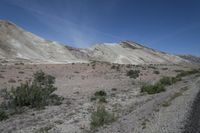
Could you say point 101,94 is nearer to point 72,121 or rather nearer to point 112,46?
point 72,121

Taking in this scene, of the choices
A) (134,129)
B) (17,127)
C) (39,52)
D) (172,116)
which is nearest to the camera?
(134,129)

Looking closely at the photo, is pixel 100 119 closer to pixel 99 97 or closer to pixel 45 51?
pixel 99 97

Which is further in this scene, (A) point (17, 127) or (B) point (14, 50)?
(B) point (14, 50)

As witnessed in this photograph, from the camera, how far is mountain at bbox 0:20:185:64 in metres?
82.7

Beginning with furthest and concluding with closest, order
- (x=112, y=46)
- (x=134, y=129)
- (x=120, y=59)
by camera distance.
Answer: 1. (x=112, y=46)
2. (x=120, y=59)
3. (x=134, y=129)

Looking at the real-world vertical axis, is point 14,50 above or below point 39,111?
above

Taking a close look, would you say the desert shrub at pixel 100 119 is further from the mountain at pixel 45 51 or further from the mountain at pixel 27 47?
the mountain at pixel 27 47

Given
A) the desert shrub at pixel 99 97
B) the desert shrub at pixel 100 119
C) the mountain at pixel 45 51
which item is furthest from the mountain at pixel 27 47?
the desert shrub at pixel 100 119

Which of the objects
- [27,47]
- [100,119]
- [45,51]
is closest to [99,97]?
[100,119]

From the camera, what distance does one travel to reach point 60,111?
19.2 m

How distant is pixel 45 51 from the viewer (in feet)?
309

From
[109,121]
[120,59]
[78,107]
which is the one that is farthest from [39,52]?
[109,121]

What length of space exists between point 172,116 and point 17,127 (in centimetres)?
776

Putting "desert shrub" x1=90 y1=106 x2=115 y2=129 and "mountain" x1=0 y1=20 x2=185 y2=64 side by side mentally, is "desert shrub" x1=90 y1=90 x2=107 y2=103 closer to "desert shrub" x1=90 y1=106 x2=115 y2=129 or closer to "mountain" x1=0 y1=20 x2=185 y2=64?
"desert shrub" x1=90 y1=106 x2=115 y2=129
